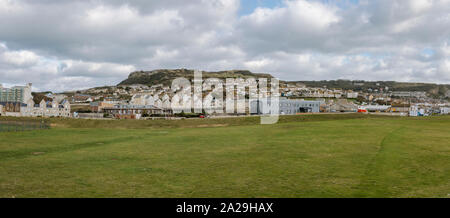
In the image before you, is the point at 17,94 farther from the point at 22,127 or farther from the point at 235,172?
the point at 235,172

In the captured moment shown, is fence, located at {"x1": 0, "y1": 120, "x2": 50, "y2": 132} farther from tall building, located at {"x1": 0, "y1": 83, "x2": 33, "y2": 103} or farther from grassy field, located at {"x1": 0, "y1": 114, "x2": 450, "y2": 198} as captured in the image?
tall building, located at {"x1": 0, "y1": 83, "x2": 33, "y2": 103}

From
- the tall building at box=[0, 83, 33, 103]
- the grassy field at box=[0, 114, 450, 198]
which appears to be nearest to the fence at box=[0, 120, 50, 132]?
the grassy field at box=[0, 114, 450, 198]

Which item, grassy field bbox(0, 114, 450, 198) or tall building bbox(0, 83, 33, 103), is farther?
tall building bbox(0, 83, 33, 103)

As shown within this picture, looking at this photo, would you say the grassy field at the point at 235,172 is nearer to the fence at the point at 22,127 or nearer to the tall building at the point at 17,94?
the fence at the point at 22,127

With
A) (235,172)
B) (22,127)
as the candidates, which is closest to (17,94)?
(22,127)

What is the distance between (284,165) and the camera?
16047 mm

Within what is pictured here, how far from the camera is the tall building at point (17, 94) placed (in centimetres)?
12057

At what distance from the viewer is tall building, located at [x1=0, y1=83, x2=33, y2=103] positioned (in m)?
121

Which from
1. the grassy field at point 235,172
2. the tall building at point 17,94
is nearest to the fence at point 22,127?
the grassy field at point 235,172

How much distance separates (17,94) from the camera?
123m

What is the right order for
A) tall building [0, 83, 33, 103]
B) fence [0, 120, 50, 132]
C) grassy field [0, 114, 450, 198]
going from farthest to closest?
→ tall building [0, 83, 33, 103], fence [0, 120, 50, 132], grassy field [0, 114, 450, 198]

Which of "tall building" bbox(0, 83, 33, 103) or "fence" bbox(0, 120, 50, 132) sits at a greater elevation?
"tall building" bbox(0, 83, 33, 103)
